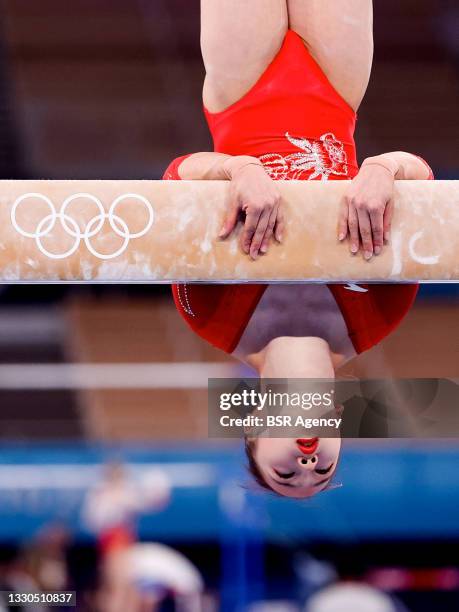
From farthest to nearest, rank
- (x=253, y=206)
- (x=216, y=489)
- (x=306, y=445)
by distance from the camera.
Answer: (x=216, y=489)
(x=306, y=445)
(x=253, y=206)

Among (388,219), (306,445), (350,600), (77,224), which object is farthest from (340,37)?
(350,600)

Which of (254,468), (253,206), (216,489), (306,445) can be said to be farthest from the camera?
(216,489)

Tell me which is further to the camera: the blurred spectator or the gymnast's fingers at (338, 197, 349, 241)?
the blurred spectator

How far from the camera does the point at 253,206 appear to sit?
4.38 ft

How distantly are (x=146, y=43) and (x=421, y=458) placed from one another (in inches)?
126

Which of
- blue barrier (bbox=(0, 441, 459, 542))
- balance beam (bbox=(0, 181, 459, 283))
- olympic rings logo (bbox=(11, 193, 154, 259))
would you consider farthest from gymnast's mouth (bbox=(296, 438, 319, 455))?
blue barrier (bbox=(0, 441, 459, 542))

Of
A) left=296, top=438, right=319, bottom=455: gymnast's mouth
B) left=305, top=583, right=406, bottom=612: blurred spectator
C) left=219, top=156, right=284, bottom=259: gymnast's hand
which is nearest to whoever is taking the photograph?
left=219, top=156, right=284, bottom=259: gymnast's hand

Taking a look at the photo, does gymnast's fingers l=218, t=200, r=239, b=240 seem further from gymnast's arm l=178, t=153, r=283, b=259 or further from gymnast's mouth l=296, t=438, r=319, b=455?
gymnast's mouth l=296, t=438, r=319, b=455

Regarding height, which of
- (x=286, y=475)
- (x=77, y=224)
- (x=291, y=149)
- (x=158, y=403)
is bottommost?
(x=286, y=475)

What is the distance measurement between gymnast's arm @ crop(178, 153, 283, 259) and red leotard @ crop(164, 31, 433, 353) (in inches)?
9.7

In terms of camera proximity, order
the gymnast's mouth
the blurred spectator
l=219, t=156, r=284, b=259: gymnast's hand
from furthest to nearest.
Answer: the blurred spectator < the gymnast's mouth < l=219, t=156, r=284, b=259: gymnast's hand

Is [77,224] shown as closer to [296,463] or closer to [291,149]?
[291,149]

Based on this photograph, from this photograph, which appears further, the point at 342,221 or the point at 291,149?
the point at 291,149

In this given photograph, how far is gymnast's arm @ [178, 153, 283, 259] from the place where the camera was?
1.34 m
